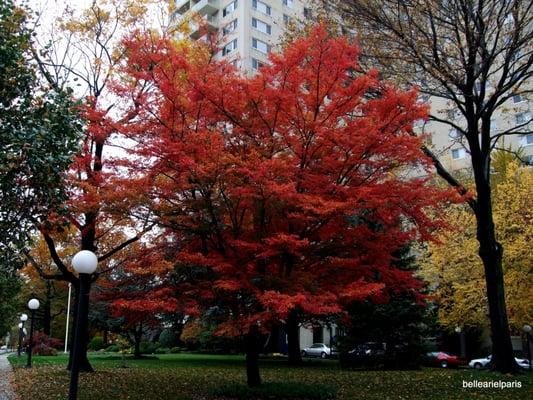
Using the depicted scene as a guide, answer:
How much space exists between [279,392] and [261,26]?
4917 centimetres

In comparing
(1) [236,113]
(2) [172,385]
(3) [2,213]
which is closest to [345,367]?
(2) [172,385]

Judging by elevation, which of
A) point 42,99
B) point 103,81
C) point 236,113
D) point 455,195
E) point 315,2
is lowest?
point 455,195

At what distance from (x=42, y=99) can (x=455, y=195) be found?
9451 mm

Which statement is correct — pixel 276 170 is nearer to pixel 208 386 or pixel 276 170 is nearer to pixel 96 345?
pixel 208 386

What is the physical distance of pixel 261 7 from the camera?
Answer: 2186 inches

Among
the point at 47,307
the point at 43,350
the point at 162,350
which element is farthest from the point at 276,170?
the point at 47,307

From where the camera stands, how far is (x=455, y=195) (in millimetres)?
12141

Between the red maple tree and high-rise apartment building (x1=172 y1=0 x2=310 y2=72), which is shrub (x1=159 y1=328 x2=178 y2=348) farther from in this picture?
the red maple tree

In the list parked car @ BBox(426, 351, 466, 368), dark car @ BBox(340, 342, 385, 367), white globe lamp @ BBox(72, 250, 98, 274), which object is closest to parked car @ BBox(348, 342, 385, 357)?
dark car @ BBox(340, 342, 385, 367)

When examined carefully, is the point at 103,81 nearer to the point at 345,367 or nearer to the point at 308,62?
the point at 308,62

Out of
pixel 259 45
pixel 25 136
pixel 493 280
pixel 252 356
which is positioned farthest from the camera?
pixel 259 45

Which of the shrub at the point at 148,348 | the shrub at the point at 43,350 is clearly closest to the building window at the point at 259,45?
the shrub at the point at 148,348

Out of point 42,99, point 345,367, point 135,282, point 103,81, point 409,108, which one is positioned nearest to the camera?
point 42,99

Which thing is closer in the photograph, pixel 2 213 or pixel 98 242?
pixel 2 213
